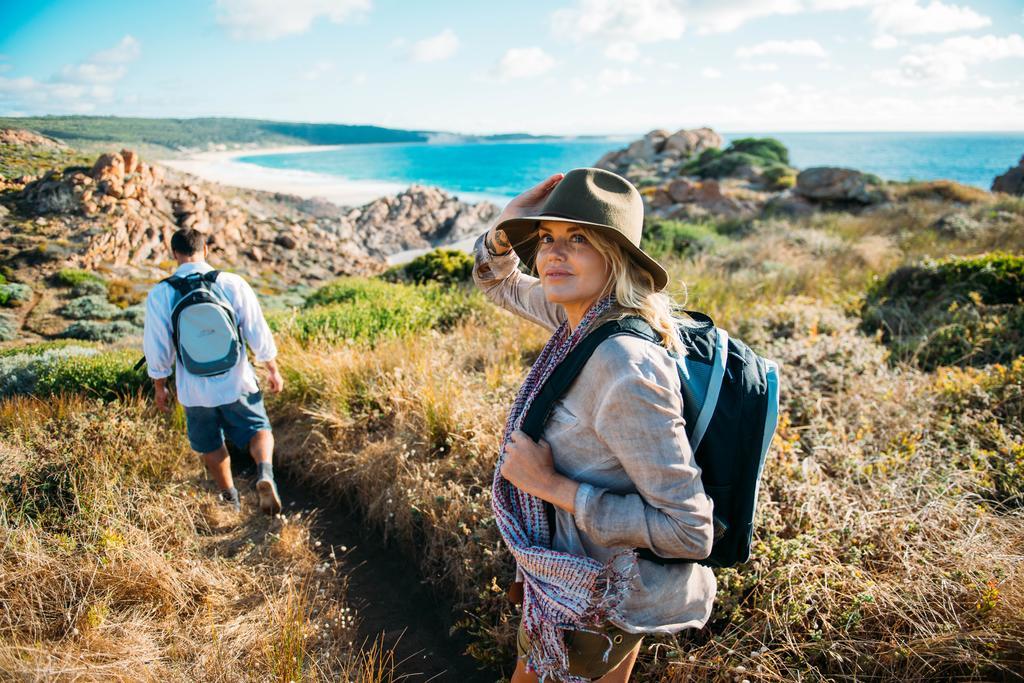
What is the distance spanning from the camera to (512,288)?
2361 mm

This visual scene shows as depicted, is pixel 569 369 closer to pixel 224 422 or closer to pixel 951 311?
pixel 224 422

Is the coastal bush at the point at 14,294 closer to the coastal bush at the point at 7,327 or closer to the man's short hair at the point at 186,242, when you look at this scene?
the coastal bush at the point at 7,327

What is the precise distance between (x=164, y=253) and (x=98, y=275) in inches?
44.1

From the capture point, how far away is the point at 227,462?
387cm

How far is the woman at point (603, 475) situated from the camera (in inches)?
52.5

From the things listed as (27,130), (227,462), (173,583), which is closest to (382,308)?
(227,462)

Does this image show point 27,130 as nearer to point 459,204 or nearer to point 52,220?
point 52,220

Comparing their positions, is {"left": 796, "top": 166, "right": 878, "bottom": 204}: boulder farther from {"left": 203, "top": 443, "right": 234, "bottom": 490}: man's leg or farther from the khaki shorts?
the khaki shorts

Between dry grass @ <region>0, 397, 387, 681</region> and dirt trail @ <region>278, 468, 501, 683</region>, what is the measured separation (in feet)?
0.48

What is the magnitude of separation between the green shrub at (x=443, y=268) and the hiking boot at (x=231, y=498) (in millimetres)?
5810

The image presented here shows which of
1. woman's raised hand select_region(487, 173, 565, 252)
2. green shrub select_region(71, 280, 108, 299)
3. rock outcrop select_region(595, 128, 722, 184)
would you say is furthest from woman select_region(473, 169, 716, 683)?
rock outcrop select_region(595, 128, 722, 184)

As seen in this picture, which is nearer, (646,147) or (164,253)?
(164,253)

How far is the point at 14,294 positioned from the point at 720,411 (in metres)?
5.87

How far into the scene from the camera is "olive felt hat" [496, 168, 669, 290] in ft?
5.11
